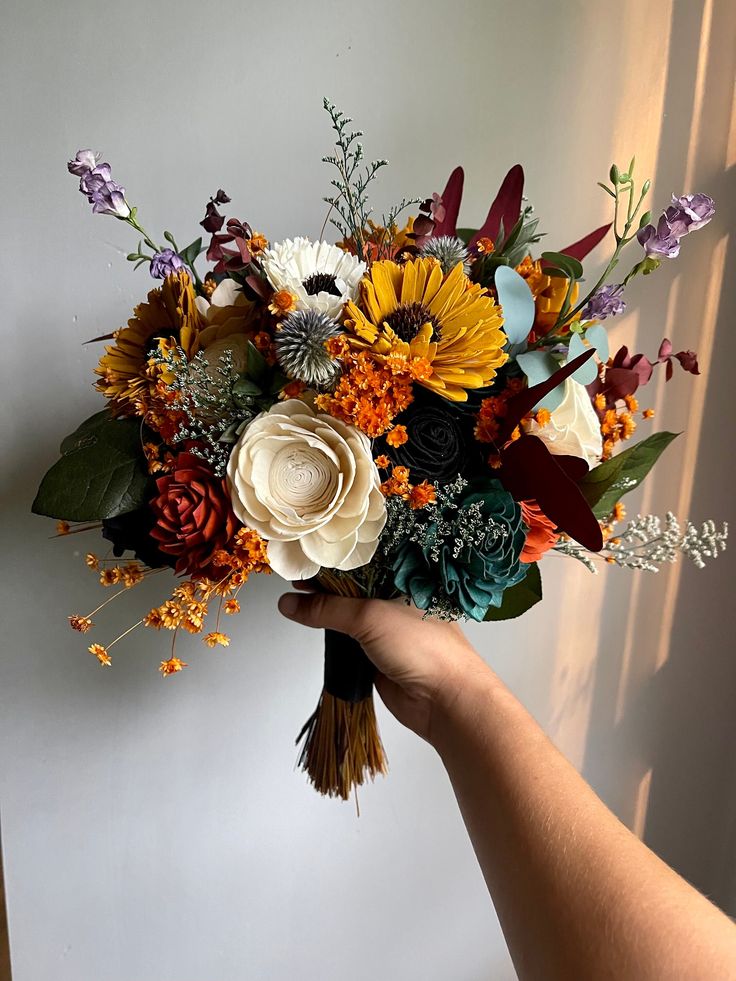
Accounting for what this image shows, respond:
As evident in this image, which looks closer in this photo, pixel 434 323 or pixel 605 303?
pixel 434 323

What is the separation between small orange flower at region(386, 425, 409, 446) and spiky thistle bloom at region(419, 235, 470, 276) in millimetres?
156

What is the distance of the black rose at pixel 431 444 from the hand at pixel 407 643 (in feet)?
0.61

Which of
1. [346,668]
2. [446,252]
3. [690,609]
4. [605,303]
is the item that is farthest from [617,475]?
[690,609]

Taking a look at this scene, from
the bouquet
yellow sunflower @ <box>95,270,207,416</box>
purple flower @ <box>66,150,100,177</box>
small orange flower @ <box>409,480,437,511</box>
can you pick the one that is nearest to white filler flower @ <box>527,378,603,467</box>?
the bouquet

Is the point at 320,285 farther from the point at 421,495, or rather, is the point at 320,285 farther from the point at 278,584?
the point at 278,584

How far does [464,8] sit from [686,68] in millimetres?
355

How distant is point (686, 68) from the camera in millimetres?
1058

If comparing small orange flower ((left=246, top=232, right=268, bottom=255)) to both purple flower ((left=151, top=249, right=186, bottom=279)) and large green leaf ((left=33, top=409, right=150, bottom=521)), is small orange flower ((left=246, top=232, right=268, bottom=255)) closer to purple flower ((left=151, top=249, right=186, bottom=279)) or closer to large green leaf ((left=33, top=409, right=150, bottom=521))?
purple flower ((left=151, top=249, right=186, bottom=279))

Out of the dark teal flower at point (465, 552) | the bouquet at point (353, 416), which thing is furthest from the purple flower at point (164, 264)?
the dark teal flower at point (465, 552)

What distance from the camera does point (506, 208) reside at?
2.52ft

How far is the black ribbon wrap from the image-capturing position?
884 mm

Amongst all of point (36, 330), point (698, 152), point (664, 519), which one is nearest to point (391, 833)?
point (664, 519)

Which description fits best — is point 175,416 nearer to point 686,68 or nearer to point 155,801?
point 155,801

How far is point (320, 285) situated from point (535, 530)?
1.02ft
